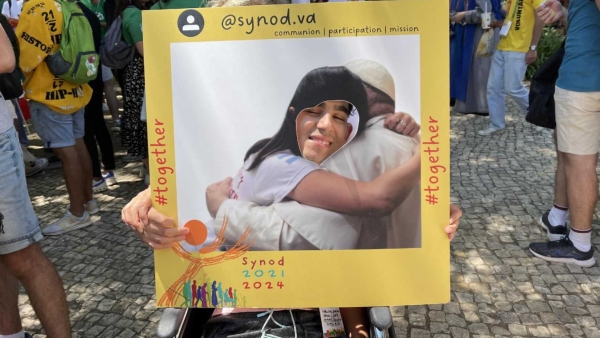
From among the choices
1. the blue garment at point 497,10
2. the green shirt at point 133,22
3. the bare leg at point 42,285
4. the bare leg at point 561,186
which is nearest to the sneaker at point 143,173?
the green shirt at point 133,22

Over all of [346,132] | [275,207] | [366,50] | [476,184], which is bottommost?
[476,184]

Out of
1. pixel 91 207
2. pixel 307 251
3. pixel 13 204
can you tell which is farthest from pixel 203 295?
pixel 91 207

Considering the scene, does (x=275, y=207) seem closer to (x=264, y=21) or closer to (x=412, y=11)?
(x=264, y=21)

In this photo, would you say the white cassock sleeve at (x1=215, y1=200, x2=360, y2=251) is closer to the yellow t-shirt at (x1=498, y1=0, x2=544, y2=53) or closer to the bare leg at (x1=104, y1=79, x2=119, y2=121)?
the yellow t-shirt at (x1=498, y1=0, x2=544, y2=53)

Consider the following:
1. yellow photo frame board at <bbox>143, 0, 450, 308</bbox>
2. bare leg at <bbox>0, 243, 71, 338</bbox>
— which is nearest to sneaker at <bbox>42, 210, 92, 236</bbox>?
bare leg at <bbox>0, 243, 71, 338</bbox>

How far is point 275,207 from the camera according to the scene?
1509mm

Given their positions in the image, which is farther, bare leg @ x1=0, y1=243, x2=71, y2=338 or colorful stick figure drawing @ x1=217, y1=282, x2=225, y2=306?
bare leg @ x1=0, y1=243, x2=71, y2=338

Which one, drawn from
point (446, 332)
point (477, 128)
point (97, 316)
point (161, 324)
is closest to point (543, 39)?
point (477, 128)

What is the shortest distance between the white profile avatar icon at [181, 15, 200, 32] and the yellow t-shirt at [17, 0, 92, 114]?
8.80 feet

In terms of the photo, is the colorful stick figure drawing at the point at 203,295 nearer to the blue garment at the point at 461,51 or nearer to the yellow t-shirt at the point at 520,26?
the yellow t-shirt at the point at 520,26

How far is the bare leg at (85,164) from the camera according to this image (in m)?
4.41

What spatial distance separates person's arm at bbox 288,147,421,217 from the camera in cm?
150

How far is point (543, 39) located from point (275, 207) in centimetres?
935

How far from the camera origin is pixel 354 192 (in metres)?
1.50
